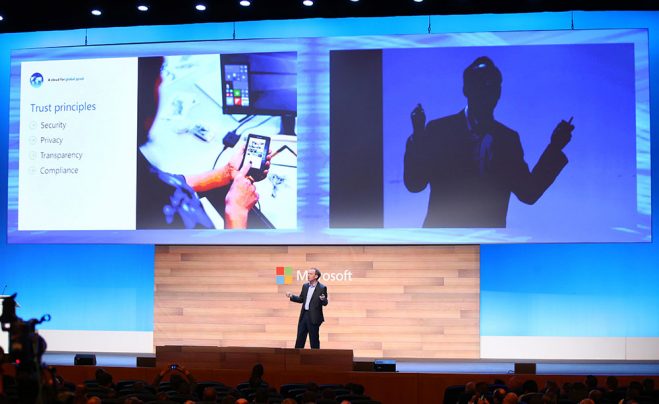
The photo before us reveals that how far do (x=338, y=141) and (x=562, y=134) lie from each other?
2.99 meters

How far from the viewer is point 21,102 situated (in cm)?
1321

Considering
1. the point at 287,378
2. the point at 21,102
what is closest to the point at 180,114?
the point at 21,102

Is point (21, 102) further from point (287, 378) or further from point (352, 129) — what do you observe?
point (287, 378)

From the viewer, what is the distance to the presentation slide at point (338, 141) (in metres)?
12.0

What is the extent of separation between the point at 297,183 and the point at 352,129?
105 centimetres

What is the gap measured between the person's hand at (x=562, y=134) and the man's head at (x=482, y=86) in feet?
2.90

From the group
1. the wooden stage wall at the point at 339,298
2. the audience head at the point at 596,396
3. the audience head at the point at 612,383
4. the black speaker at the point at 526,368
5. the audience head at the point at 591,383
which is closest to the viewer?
the audience head at the point at 596,396

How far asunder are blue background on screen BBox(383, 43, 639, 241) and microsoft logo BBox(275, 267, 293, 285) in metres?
1.81

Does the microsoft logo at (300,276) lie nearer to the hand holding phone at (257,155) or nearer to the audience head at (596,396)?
the hand holding phone at (257,155)

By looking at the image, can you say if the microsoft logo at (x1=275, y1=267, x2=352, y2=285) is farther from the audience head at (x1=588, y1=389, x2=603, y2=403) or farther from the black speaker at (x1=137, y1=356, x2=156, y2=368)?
the audience head at (x1=588, y1=389, x2=603, y2=403)

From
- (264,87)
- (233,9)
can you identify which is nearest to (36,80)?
(233,9)

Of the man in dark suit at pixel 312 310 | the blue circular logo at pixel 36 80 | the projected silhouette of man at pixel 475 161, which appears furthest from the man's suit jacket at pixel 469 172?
the blue circular logo at pixel 36 80

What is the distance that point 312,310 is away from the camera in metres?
11.8

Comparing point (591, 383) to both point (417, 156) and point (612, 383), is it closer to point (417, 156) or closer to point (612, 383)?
point (612, 383)
